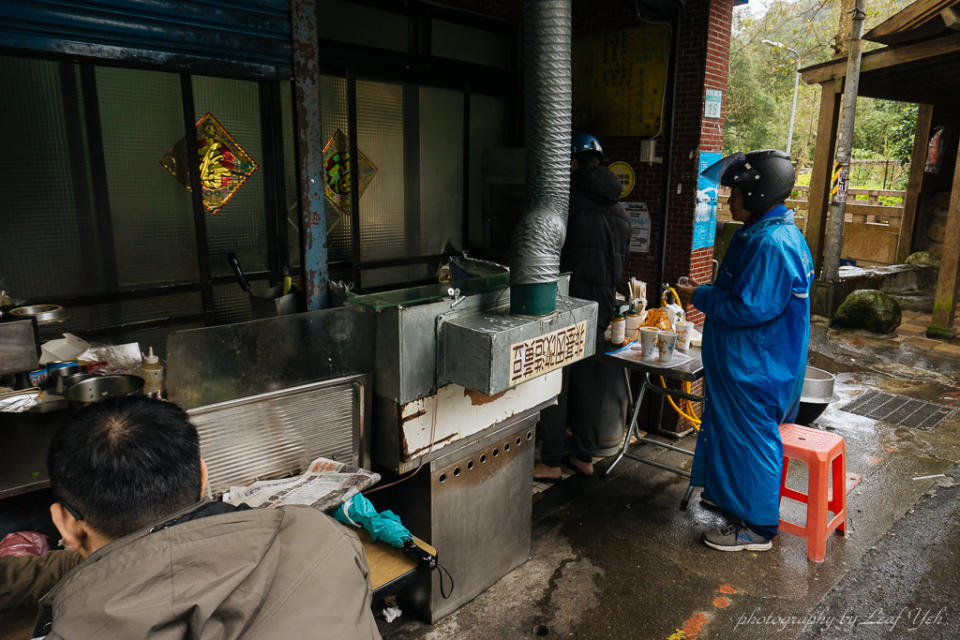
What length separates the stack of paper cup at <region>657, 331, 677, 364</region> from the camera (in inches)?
187

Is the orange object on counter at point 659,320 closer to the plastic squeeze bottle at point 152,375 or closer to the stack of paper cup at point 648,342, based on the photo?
the stack of paper cup at point 648,342

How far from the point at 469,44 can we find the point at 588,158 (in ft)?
6.60

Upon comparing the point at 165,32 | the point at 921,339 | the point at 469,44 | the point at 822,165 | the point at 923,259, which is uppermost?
the point at 469,44

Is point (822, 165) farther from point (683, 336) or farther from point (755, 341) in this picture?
point (755, 341)

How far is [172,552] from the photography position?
51.4 inches

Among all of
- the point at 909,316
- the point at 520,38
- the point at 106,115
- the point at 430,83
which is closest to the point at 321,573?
the point at 106,115

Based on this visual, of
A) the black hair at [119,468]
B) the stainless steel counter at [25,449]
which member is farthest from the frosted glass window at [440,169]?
the black hair at [119,468]

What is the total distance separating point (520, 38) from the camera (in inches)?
265

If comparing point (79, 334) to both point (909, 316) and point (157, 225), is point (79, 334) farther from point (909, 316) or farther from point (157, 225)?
point (909, 316)

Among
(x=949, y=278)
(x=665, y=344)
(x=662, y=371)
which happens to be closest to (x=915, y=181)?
(x=949, y=278)

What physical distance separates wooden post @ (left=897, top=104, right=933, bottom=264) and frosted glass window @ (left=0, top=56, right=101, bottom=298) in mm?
15324

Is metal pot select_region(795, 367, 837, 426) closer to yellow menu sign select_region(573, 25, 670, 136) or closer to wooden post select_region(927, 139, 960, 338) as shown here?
yellow menu sign select_region(573, 25, 670, 136)

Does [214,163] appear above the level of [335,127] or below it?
below

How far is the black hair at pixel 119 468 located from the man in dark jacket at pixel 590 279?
3782 millimetres
